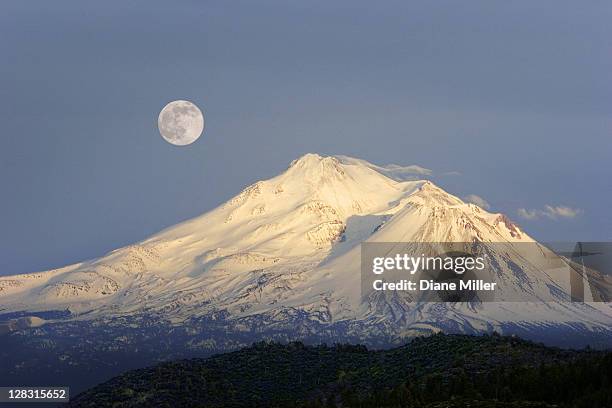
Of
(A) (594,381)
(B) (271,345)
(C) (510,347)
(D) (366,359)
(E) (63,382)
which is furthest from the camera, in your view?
(E) (63,382)

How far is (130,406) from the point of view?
109 meters

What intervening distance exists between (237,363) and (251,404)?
15.1 m

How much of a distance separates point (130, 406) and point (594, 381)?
125 ft

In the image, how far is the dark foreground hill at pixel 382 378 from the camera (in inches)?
3506

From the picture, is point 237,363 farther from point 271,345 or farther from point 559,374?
point 559,374

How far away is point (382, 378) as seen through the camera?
A: 4254 inches

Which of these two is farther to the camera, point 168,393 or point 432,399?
point 168,393

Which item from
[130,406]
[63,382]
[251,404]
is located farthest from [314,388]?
[63,382]

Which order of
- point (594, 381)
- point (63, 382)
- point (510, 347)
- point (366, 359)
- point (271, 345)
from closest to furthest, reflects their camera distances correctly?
1. point (594, 381)
2. point (510, 347)
3. point (366, 359)
4. point (271, 345)
5. point (63, 382)

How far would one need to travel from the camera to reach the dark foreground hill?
292 ft

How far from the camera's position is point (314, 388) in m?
112

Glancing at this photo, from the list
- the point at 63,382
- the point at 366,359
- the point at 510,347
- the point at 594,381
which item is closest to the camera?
the point at 594,381

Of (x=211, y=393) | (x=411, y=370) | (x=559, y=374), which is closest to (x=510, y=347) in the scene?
(x=411, y=370)

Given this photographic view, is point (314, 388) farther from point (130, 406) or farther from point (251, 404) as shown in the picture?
point (130, 406)
